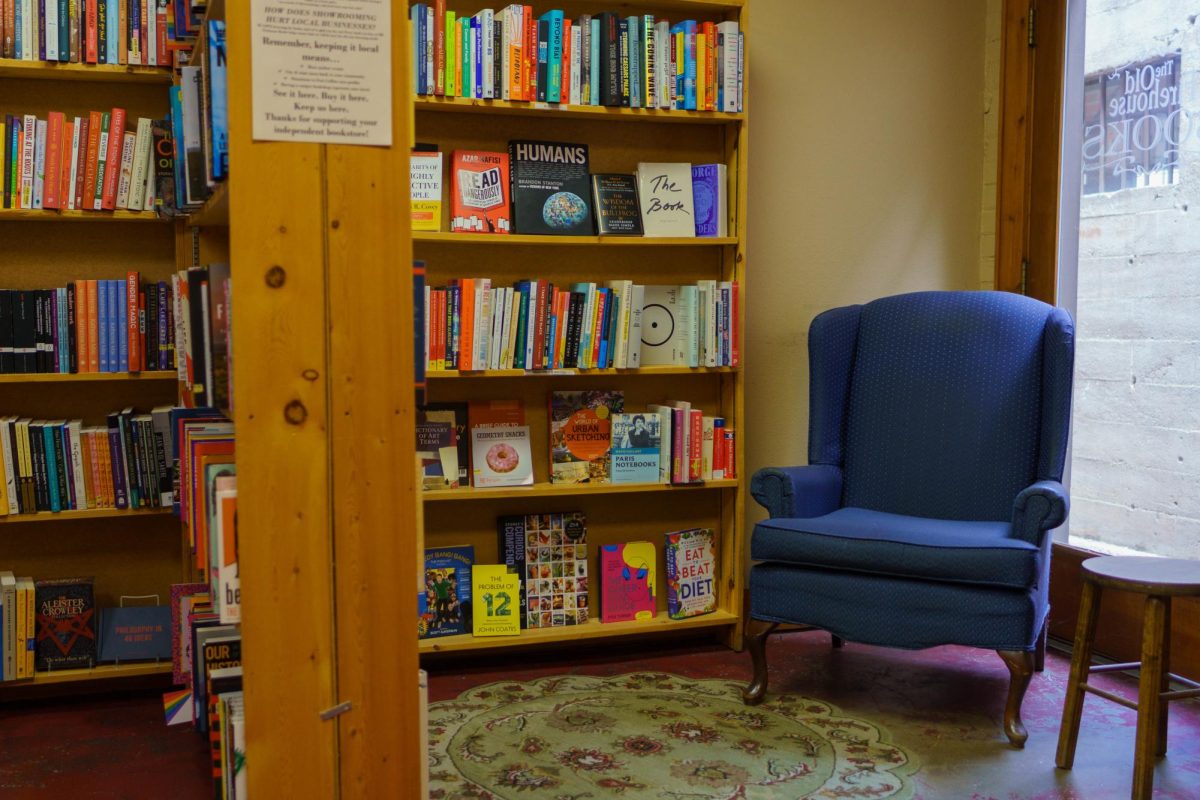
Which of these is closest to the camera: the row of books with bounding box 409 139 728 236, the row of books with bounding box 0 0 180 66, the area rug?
the area rug

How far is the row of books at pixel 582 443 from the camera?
3.29 metres

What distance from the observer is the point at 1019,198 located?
3.72 metres

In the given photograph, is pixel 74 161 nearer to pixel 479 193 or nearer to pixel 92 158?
pixel 92 158

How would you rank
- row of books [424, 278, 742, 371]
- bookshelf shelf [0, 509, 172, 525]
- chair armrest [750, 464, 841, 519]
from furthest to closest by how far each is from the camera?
row of books [424, 278, 742, 371] < chair armrest [750, 464, 841, 519] < bookshelf shelf [0, 509, 172, 525]

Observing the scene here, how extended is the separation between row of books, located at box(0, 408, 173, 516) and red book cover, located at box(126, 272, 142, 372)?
5.7 inches

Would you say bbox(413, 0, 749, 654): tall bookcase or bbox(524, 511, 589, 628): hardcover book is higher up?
bbox(413, 0, 749, 654): tall bookcase

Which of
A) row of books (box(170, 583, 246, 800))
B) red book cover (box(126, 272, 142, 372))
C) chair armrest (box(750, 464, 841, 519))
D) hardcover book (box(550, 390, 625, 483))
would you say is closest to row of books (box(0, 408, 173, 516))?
red book cover (box(126, 272, 142, 372))

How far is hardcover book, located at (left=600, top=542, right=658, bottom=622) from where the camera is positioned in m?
3.44

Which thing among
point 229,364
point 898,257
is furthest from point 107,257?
point 898,257

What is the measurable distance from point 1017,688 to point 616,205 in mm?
1772

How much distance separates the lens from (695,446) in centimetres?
340

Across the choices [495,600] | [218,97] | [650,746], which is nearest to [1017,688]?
[650,746]

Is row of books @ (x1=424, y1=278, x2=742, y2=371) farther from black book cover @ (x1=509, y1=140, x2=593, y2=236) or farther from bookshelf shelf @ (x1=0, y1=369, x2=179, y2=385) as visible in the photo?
bookshelf shelf @ (x1=0, y1=369, x2=179, y2=385)

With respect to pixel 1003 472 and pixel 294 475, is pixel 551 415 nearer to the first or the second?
pixel 1003 472
